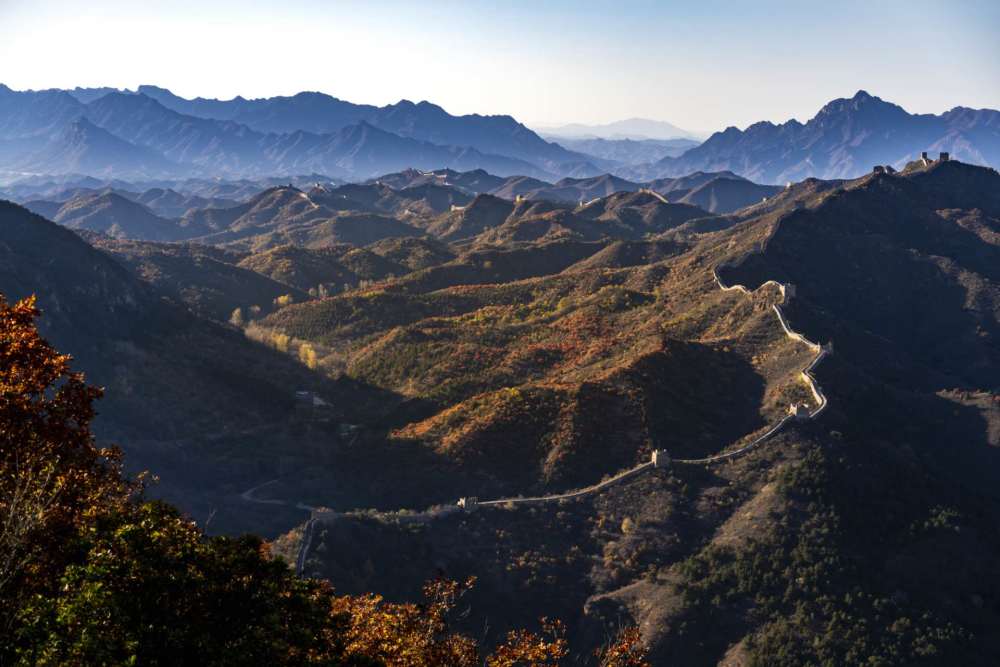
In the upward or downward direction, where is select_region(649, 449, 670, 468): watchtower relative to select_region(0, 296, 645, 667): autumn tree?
downward

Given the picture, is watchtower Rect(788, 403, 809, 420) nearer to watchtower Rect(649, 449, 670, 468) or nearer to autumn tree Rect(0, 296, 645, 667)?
watchtower Rect(649, 449, 670, 468)

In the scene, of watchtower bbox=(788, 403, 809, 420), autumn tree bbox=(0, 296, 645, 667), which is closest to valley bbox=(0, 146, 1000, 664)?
watchtower bbox=(788, 403, 809, 420)

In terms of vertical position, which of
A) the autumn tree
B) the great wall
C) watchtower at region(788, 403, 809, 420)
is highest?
the autumn tree

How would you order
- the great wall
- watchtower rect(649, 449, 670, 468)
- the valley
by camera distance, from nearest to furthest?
the valley, the great wall, watchtower rect(649, 449, 670, 468)

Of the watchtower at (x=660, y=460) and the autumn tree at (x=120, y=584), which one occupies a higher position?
the autumn tree at (x=120, y=584)

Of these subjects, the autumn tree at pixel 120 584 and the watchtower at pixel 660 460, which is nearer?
the autumn tree at pixel 120 584

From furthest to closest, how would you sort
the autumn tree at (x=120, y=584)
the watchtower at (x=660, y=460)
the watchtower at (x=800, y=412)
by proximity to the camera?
the watchtower at (x=800, y=412)
the watchtower at (x=660, y=460)
the autumn tree at (x=120, y=584)

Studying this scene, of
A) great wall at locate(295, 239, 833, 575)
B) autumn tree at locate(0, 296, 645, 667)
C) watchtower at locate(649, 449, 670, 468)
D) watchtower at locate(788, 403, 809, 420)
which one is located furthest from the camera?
watchtower at locate(788, 403, 809, 420)

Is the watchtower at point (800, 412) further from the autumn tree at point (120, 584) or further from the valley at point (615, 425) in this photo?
the autumn tree at point (120, 584)

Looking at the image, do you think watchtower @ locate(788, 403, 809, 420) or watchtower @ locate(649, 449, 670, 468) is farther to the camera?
watchtower @ locate(788, 403, 809, 420)

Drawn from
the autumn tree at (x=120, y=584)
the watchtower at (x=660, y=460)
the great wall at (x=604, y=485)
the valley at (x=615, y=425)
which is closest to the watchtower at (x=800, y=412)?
the great wall at (x=604, y=485)

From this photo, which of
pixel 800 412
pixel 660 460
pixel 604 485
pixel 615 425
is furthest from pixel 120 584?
pixel 800 412
